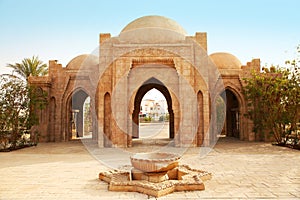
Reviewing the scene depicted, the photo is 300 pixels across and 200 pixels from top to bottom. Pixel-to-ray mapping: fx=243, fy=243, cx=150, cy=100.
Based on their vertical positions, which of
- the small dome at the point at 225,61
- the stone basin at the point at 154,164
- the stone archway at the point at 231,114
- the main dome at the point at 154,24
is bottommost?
the stone basin at the point at 154,164

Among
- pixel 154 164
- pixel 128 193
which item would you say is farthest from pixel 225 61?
pixel 128 193

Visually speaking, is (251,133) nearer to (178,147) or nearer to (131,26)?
(178,147)

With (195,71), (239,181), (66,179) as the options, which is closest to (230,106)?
(195,71)

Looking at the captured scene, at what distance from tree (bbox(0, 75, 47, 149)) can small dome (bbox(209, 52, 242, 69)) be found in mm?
13156

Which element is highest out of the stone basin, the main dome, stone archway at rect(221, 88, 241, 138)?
the main dome

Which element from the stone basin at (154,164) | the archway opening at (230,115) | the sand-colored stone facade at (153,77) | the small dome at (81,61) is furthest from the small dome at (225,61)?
the stone basin at (154,164)

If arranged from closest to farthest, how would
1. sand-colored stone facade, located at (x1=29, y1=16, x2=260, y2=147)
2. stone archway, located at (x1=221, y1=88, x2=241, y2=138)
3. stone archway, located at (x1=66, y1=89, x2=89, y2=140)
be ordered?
1. sand-colored stone facade, located at (x1=29, y1=16, x2=260, y2=147)
2. stone archway, located at (x1=221, y1=88, x2=241, y2=138)
3. stone archway, located at (x1=66, y1=89, x2=89, y2=140)

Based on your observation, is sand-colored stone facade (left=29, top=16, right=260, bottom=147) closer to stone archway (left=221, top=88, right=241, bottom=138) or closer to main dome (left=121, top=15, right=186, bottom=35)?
main dome (left=121, top=15, right=186, bottom=35)

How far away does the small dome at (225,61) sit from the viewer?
18594 mm

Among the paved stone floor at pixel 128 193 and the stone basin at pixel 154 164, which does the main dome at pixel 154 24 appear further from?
the stone basin at pixel 154 164

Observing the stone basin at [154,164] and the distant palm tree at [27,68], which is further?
the distant palm tree at [27,68]

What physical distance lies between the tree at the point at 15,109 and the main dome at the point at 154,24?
23.9 ft

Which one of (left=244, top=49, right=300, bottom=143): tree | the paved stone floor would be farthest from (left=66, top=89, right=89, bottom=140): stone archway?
(left=244, top=49, right=300, bottom=143): tree

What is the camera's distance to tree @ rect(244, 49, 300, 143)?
44.6ft
